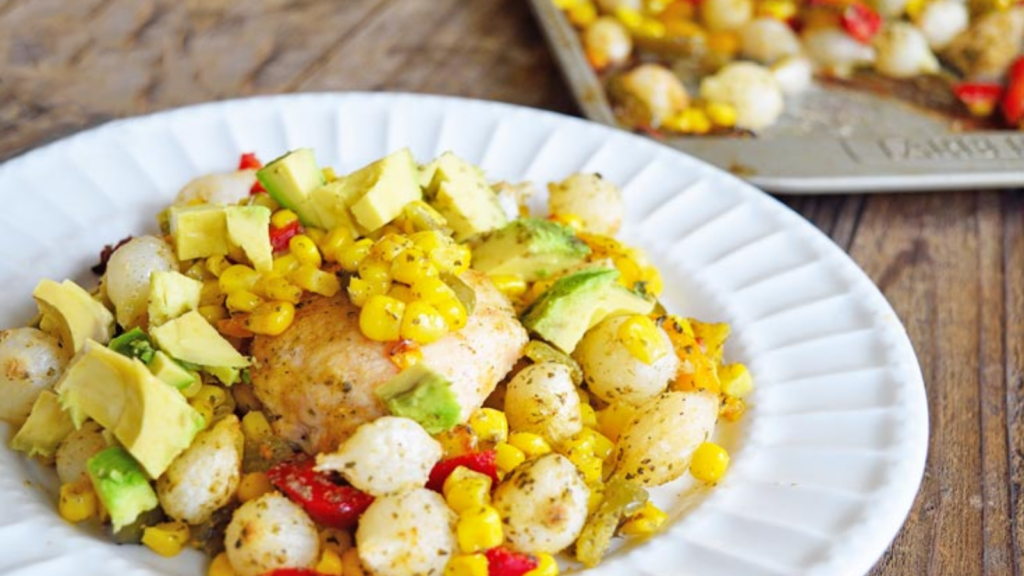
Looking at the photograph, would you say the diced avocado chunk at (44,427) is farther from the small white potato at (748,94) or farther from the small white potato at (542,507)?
the small white potato at (748,94)

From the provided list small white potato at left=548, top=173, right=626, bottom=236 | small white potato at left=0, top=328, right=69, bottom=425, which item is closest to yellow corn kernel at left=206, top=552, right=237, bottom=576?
small white potato at left=0, top=328, right=69, bottom=425

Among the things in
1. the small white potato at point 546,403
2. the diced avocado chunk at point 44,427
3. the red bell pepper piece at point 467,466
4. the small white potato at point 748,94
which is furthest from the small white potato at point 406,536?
the small white potato at point 748,94

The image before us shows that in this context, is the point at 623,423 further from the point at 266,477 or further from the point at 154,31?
the point at 154,31

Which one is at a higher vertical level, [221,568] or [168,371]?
[168,371]

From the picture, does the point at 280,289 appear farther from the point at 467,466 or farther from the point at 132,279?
the point at 467,466

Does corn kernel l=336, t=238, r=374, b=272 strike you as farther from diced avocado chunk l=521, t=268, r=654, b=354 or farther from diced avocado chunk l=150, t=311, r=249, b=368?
diced avocado chunk l=521, t=268, r=654, b=354

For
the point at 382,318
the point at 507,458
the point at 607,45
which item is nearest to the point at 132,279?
the point at 382,318

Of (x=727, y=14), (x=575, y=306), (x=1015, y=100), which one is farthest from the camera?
(x=727, y=14)
